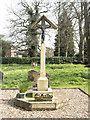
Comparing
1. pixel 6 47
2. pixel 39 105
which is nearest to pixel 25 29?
pixel 6 47

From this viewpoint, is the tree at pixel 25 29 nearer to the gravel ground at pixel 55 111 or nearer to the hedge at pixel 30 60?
the hedge at pixel 30 60

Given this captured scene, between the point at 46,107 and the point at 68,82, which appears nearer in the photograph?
the point at 46,107

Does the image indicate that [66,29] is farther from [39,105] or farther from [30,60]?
[39,105]

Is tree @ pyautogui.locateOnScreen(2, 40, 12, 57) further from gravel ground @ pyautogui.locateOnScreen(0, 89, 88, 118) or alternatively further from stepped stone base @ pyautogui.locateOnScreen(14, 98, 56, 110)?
stepped stone base @ pyautogui.locateOnScreen(14, 98, 56, 110)

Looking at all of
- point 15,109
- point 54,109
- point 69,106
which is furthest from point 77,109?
point 15,109

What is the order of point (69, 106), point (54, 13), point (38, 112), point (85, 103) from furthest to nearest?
point (54, 13), point (85, 103), point (69, 106), point (38, 112)

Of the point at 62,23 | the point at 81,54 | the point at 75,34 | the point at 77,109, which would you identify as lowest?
the point at 77,109

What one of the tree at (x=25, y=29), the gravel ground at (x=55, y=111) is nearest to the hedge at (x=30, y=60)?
the tree at (x=25, y=29)

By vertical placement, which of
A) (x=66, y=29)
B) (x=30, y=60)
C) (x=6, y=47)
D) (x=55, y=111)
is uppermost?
(x=66, y=29)

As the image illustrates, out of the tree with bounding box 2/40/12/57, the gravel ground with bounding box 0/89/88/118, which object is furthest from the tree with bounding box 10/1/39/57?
the gravel ground with bounding box 0/89/88/118

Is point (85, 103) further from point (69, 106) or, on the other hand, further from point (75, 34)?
point (75, 34)

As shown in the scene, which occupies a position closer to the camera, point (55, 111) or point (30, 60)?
point (55, 111)

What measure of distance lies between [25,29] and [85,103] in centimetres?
1340

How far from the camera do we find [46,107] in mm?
→ 4492
